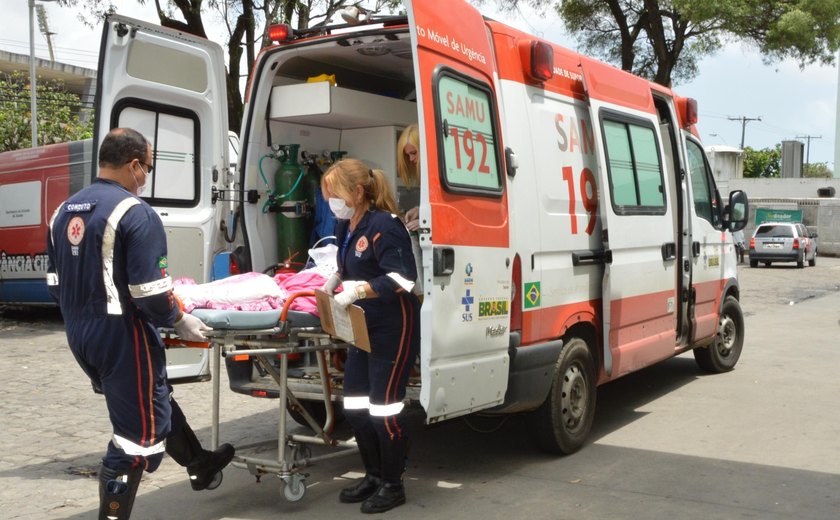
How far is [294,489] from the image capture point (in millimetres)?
5059

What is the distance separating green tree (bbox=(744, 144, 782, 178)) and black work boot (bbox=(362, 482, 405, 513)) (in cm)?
8408

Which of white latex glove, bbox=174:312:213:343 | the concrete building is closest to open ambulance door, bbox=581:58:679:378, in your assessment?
white latex glove, bbox=174:312:213:343

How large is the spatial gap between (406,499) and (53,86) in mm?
35161

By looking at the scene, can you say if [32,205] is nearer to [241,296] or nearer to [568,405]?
[241,296]

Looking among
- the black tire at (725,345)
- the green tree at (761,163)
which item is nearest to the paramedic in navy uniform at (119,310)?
the black tire at (725,345)

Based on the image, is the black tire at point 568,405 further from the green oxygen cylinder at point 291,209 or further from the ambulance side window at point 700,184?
the ambulance side window at point 700,184

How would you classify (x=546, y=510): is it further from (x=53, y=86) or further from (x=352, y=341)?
(x=53, y=86)

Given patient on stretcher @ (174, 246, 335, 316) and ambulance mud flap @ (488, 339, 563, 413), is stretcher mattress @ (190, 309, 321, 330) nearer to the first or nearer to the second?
patient on stretcher @ (174, 246, 335, 316)

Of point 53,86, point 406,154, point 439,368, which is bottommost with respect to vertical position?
point 439,368

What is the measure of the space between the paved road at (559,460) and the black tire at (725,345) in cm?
21

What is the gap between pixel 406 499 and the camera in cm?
529

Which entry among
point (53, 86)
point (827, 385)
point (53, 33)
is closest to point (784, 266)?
point (827, 385)

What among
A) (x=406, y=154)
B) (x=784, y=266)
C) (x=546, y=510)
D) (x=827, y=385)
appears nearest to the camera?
(x=546, y=510)

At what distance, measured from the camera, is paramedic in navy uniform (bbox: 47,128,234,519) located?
416cm
